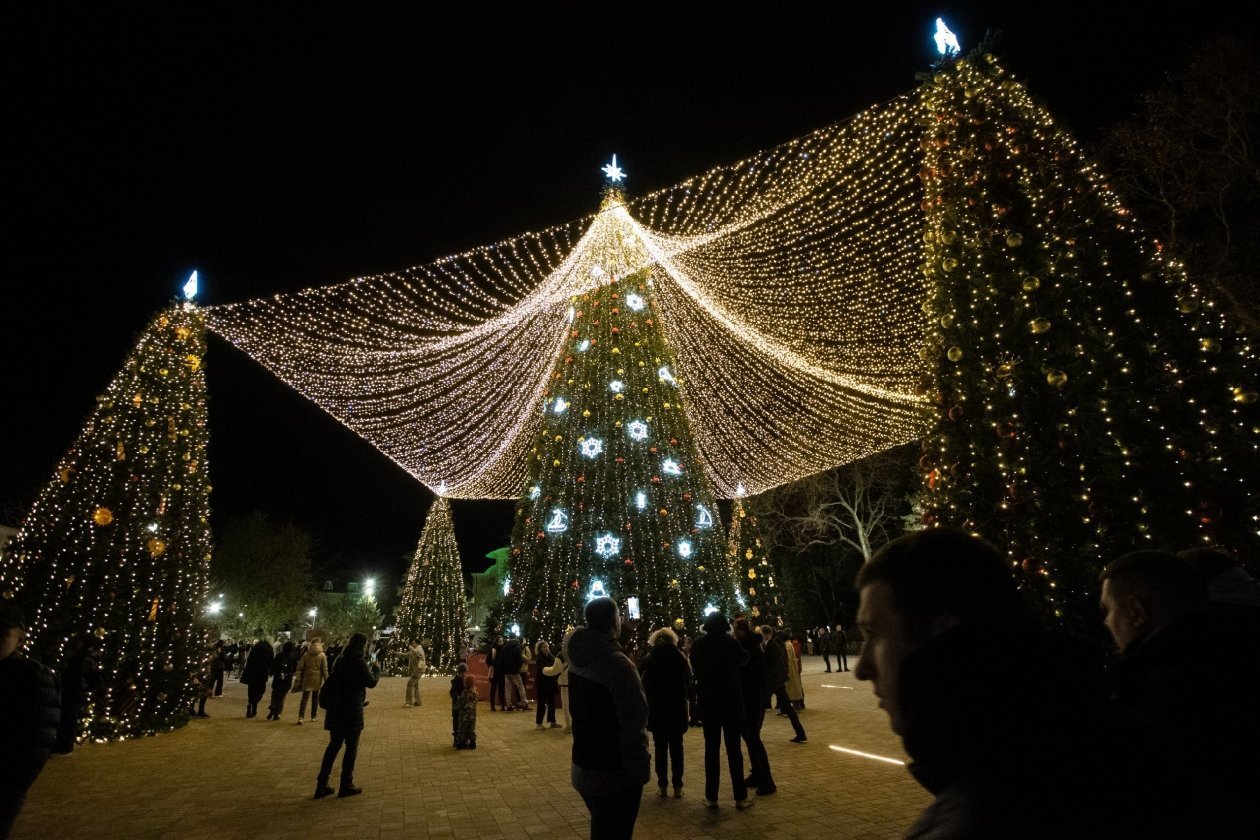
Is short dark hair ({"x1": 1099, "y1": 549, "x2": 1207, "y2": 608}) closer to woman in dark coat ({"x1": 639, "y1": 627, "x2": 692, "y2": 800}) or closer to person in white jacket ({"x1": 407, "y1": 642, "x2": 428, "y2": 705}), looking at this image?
woman in dark coat ({"x1": 639, "y1": 627, "x2": 692, "y2": 800})

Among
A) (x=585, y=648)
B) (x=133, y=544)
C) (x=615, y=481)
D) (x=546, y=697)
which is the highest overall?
(x=615, y=481)

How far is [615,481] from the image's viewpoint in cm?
1480

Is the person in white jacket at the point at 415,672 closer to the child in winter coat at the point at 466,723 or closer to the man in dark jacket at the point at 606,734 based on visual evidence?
the child in winter coat at the point at 466,723

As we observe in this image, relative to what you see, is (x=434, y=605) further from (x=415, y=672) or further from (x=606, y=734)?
(x=606, y=734)

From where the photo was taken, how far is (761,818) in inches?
197

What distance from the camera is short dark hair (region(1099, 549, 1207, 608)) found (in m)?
1.94

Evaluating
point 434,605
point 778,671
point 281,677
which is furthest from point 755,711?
point 434,605

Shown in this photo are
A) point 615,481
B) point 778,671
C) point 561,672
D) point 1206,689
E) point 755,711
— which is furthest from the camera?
point 615,481

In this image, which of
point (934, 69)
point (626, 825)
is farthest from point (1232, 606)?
point (934, 69)

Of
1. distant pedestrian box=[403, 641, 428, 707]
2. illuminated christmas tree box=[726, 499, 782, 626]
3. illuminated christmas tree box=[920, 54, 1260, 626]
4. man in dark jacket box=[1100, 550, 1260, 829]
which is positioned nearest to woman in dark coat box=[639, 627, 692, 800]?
illuminated christmas tree box=[920, 54, 1260, 626]

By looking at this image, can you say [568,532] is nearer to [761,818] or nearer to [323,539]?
[761,818]

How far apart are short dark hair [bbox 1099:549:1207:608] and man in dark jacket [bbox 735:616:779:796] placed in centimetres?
397

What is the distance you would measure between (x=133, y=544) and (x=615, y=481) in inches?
353

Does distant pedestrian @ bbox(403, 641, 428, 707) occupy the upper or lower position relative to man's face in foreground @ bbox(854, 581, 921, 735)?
lower
